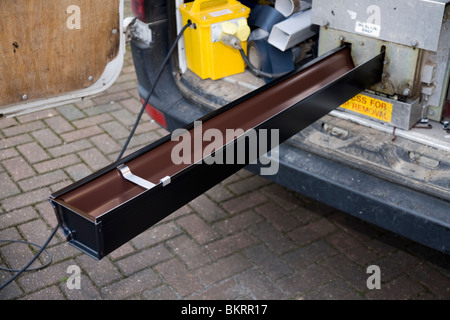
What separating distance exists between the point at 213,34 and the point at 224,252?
1.01 m

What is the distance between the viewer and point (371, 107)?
2416 mm

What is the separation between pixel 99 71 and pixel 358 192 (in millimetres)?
1188

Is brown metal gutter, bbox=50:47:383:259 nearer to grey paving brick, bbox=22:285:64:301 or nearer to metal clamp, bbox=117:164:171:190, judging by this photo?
metal clamp, bbox=117:164:171:190

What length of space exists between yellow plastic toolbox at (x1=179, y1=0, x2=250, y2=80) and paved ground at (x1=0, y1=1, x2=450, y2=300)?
0.73 metres

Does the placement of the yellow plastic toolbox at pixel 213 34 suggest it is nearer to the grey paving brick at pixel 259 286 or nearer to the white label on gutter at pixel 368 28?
the white label on gutter at pixel 368 28

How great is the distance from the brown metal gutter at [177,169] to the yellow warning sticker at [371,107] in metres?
0.10

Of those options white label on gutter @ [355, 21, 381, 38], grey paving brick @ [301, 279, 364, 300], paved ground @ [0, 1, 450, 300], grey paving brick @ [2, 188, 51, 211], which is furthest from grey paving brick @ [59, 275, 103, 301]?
white label on gutter @ [355, 21, 381, 38]

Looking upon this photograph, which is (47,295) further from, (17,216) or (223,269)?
(223,269)

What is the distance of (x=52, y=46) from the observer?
91.0 inches

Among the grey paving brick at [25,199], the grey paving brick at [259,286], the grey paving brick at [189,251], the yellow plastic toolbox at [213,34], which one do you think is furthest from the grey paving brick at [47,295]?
the yellow plastic toolbox at [213,34]

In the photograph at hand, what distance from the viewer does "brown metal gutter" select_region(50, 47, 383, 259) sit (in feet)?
4.96

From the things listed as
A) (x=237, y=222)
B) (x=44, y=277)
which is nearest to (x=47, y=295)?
(x=44, y=277)

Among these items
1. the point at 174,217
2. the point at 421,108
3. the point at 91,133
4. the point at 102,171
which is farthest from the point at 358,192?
the point at 91,133

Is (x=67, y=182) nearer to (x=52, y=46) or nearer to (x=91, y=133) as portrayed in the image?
(x=91, y=133)
